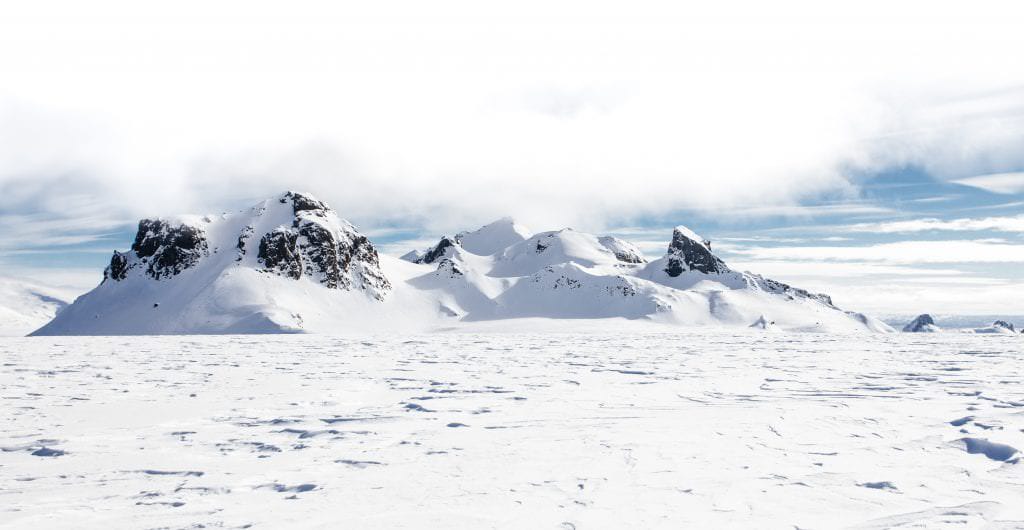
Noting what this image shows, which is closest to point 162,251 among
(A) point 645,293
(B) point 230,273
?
(B) point 230,273

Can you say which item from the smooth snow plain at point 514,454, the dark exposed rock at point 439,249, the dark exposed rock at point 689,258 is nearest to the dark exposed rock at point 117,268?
the dark exposed rock at point 439,249

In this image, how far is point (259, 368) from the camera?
20.9 metres

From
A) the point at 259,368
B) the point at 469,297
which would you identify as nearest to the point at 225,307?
the point at 469,297

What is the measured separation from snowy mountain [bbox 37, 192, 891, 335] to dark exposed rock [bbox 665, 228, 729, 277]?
4.73 metres

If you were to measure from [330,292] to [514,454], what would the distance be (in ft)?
339

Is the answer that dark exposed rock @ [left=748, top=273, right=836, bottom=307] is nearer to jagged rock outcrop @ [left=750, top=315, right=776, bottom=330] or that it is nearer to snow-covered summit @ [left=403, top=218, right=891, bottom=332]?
snow-covered summit @ [left=403, top=218, right=891, bottom=332]

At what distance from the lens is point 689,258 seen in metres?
143

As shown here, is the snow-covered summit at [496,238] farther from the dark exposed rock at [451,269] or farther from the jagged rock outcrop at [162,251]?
the jagged rock outcrop at [162,251]

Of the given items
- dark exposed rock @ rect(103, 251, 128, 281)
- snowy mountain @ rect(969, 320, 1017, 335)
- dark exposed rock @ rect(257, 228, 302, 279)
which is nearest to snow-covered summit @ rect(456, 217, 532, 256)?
dark exposed rock @ rect(257, 228, 302, 279)

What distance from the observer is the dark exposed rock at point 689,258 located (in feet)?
465

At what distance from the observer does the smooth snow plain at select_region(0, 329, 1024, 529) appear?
5992 millimetres

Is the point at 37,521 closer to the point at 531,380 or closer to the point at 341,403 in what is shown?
the point at 341,403

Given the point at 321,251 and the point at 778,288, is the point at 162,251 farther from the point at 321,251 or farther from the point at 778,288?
→ the point at 778,288

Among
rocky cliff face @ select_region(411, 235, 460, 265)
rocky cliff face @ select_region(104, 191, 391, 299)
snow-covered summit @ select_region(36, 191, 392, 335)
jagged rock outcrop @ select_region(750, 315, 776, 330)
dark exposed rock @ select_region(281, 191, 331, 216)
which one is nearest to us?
→ snow-covered summit @ select_region(36, 191, 392, 335)
